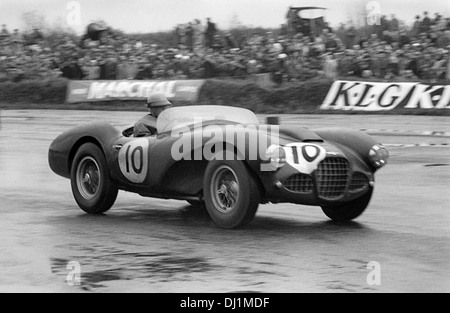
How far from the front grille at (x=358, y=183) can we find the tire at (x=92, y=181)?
2320 mm

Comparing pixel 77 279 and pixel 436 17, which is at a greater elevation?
pixel 436 17

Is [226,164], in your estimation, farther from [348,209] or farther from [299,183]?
[348,209]

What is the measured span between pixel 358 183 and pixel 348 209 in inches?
16.7

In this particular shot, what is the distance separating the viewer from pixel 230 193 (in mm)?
7668

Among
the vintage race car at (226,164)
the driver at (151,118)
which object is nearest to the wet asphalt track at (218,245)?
the vintage race car at (226,164)

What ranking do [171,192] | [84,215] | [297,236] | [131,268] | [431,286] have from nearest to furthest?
[431,286]
[131,268]
[297,236]
[171,192]
[84,215]

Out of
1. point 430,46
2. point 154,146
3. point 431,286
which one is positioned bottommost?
point 431,286

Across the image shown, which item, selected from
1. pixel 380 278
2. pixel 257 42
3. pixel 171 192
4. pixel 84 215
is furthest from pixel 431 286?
pixel 257 42

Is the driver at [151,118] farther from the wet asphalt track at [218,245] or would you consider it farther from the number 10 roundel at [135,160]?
the wet asphalt track at [218,245]

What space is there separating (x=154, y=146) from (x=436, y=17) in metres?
18.6

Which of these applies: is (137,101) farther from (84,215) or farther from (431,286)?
(431,286)

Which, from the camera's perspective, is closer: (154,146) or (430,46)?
(154,146)

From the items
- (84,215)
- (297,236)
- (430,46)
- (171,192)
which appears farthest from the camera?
(430,46)

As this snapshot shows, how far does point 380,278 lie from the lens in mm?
5781
